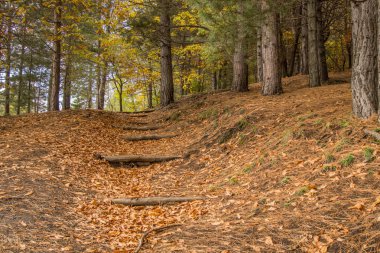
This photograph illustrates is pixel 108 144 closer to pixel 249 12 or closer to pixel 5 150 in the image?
pixel 5 150

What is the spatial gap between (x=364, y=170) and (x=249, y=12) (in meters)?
6.05

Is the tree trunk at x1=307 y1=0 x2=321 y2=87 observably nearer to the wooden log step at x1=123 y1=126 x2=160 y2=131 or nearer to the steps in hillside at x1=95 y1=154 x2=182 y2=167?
the wooden log step at x1=123 y1=126 x2=160 y2=131

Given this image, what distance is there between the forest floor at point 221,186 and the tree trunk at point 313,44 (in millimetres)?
2072

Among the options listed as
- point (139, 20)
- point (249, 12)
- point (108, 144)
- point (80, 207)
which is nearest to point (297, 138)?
point (80, 207)

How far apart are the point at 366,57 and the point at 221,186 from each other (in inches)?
122

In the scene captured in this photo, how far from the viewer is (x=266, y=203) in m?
4.26

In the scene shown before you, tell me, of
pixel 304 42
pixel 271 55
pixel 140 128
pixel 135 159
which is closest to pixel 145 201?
pixel 135 159

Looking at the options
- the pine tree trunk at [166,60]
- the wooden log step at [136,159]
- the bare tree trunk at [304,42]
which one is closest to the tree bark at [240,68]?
the pine tree trunk at [166,60]

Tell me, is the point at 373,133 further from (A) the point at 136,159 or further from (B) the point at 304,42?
(B) the point at 304,42

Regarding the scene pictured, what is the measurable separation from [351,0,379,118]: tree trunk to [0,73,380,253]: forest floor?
1.10 ft

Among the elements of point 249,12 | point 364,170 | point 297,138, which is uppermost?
point 249,12

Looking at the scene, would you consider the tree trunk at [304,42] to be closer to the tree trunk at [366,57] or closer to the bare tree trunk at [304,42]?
the bare tree trunk at [304,42]

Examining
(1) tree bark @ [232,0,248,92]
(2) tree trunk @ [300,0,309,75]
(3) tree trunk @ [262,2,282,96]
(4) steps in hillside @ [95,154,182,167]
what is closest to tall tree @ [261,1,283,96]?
(3) tree trunk @ [262,2,282,96]

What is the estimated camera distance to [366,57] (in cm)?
528
